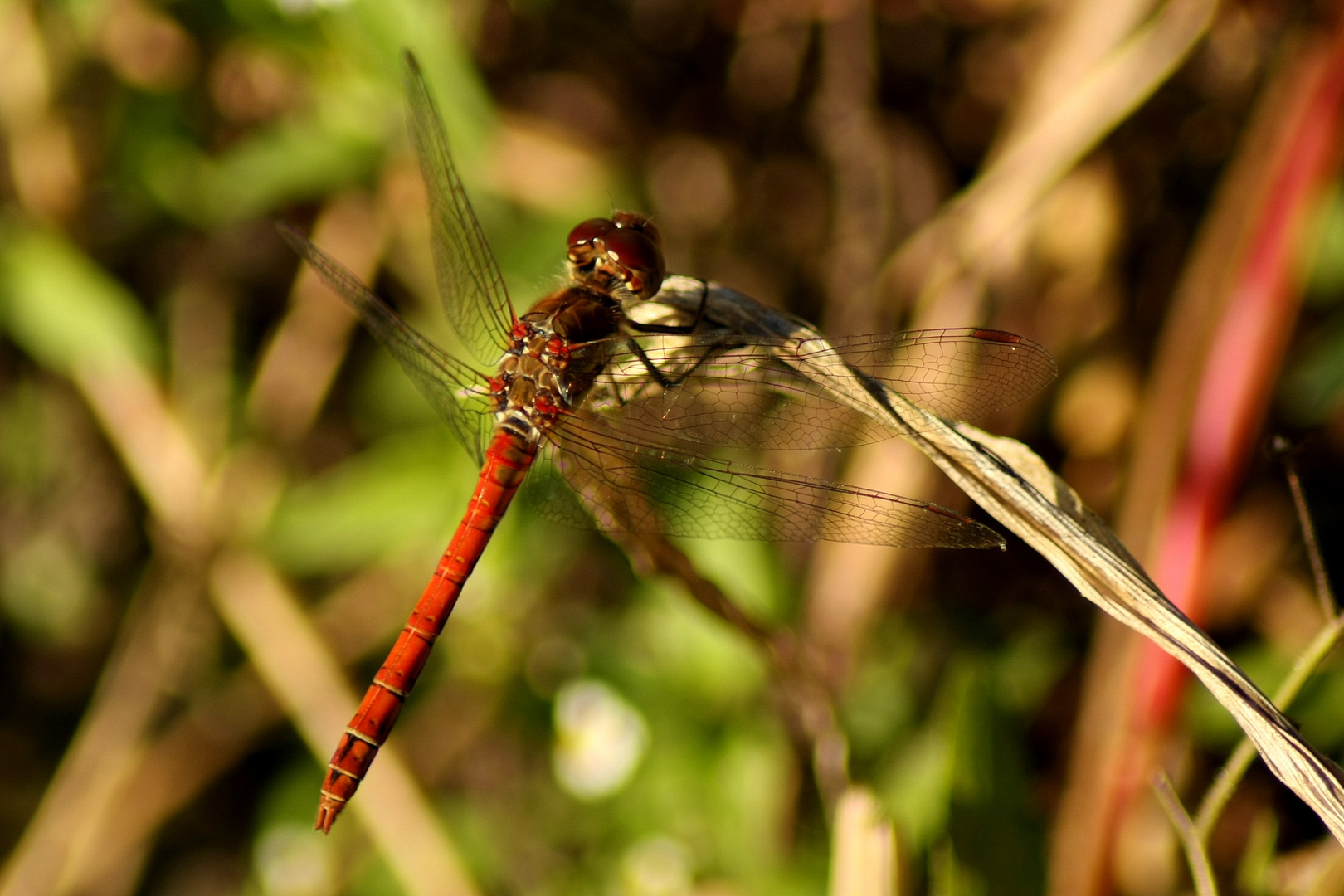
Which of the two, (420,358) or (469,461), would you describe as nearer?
(420,358)

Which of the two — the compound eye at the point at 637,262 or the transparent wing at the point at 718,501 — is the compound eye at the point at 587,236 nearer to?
the compound eye at the point at 637,262

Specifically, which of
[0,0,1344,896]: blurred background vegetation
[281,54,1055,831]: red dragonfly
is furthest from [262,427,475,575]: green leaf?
[281,54,1055,831]: red dragonfly

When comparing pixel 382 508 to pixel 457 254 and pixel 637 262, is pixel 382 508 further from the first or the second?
pixel 637 262

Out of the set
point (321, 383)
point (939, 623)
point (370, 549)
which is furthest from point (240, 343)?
point (939, 623)

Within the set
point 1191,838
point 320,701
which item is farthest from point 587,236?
point 320,701

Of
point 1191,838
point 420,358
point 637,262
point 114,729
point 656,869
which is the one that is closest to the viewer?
point 1191,838

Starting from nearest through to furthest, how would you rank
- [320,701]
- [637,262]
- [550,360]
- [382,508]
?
[637,262], [550,360], [382,508], [320,701]
